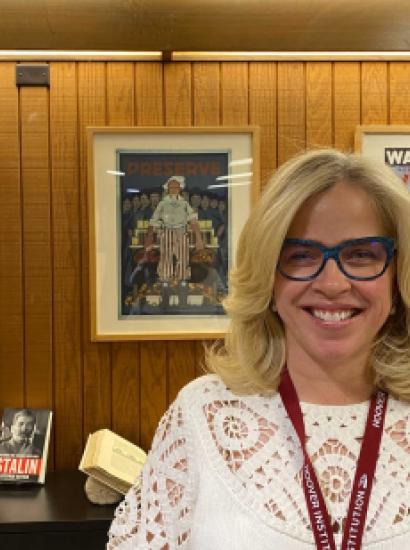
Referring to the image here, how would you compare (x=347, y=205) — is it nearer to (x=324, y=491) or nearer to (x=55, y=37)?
(x=324, y=491)

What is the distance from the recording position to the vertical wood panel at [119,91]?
2266 millimetres

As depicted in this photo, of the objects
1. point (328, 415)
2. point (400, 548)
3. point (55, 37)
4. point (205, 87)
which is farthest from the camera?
point (205, 87)

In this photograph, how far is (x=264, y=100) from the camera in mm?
2297

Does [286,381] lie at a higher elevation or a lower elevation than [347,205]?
lower

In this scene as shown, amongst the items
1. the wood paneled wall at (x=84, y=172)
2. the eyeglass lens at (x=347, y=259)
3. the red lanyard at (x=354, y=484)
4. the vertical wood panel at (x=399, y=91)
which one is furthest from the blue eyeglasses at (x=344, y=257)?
the vertical wood panel at (x=399, y=91)

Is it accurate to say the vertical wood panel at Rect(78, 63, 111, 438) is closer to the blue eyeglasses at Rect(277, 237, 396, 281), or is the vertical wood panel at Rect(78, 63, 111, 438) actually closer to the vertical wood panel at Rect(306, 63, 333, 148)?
the vertical wood panel at Rect(306, 63, 333, 148)

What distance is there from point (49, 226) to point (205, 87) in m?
0.64

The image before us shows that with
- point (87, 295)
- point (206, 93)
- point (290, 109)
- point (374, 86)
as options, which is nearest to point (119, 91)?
point (206, 93)

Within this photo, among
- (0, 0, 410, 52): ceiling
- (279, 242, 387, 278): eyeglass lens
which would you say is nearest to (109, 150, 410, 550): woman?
(279, 242, 387, 278): eyeglass lens

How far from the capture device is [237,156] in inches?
90.3

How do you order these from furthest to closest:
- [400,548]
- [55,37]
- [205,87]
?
[205,87] < [55,37] < [400,548]

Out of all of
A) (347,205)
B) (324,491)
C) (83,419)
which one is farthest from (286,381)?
(83,419)

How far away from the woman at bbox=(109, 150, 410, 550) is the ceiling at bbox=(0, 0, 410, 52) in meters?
0.58

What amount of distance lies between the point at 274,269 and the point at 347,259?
12 cm
